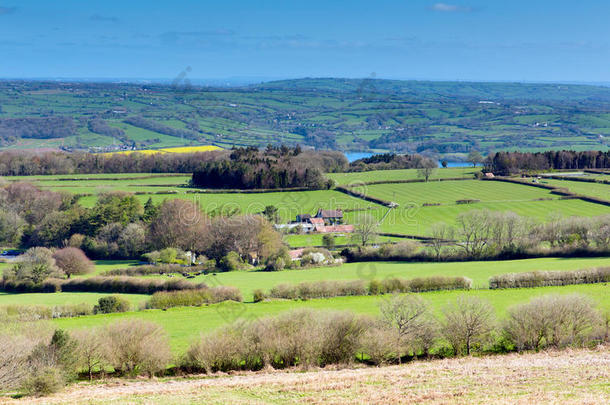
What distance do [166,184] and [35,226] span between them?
26.6 m

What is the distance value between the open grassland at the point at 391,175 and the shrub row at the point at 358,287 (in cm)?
5189

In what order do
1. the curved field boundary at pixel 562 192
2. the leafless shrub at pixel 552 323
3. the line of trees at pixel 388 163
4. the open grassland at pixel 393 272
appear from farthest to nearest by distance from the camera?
the line of trees at pixel 388 163, the curved field boundary at pixel 562 192, the open grassland at pixel 393 272, the leafless shrub at pixel 552 323

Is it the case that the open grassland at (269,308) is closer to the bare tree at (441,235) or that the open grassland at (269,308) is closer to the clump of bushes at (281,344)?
the clump of bushes at (281,344)

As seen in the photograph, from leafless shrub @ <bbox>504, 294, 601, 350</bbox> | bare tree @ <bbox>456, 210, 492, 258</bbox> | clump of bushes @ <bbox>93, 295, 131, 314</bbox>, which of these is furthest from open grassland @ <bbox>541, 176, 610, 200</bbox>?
clump of bushes @ <bbox>93, 295, 131, 314</bbox>

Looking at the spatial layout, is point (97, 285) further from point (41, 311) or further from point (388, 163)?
point (388, 163)

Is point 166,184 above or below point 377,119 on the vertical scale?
below

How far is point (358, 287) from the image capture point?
41.4 metres

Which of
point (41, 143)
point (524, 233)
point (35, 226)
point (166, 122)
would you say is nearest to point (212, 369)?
point (524, 233)

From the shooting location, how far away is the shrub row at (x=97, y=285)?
46219 mm

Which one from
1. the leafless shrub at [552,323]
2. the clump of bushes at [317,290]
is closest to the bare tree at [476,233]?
the clump of bushes at [317,290]

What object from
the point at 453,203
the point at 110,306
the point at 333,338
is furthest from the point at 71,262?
the point at 453,203

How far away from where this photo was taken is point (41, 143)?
174m

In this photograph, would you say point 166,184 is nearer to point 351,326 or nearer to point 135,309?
point 135,309

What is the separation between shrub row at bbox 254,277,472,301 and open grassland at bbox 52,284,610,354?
35.2 inches
